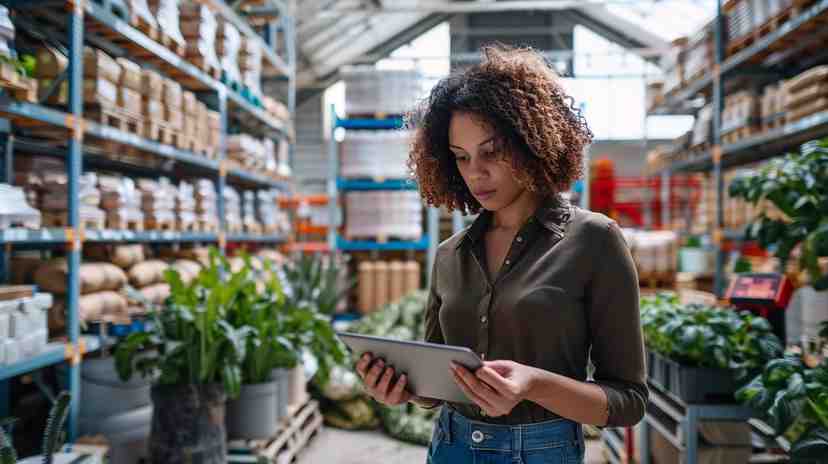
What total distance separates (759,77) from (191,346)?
207 inches

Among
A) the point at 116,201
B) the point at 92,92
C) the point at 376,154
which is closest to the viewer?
the point at 92,92

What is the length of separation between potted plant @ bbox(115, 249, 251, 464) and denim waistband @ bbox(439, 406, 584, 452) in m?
1.87

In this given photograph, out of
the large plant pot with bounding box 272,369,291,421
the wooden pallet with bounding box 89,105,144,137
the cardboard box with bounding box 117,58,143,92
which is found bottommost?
the large plant pot with bounding box 272,369,291,421

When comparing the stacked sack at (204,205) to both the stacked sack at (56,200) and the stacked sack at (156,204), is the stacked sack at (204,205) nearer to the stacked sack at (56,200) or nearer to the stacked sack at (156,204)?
the stacked sack at (156,204)

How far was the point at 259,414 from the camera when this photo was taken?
354cm

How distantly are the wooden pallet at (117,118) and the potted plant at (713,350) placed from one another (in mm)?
2982

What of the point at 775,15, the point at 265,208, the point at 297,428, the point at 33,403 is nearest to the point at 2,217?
the point at 33,403

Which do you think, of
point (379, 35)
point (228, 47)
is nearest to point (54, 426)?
point (228, 47)

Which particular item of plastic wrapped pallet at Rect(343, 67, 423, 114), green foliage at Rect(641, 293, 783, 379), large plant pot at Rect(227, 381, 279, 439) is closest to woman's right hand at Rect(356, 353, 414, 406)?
green foliage at Rect(641, 293, 783, 379)

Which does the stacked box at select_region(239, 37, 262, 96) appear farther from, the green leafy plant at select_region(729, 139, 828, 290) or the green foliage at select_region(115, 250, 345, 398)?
the green leafy plant at select_region(729, 139, 828, 290)

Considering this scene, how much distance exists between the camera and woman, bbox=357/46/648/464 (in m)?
1.23

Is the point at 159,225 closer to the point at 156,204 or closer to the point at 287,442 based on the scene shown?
the point at 156,204

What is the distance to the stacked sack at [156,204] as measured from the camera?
13.3 ft

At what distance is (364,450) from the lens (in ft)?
14.5
